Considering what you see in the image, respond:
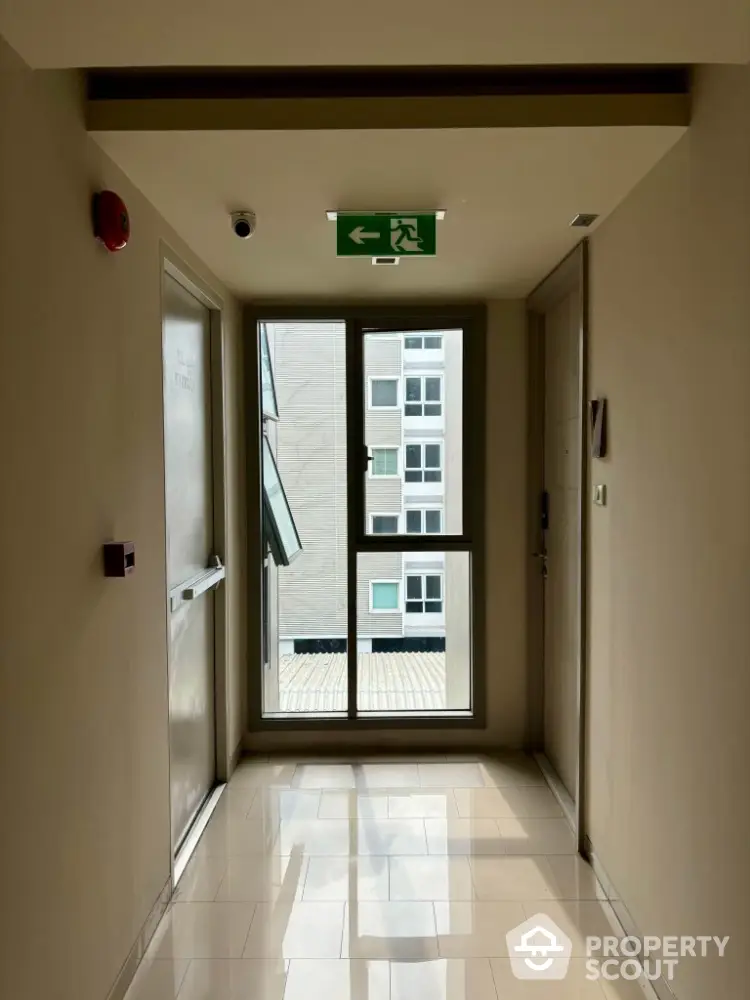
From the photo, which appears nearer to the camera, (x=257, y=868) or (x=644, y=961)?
(x=644, y=961)

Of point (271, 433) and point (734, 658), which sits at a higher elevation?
point (271, 433)

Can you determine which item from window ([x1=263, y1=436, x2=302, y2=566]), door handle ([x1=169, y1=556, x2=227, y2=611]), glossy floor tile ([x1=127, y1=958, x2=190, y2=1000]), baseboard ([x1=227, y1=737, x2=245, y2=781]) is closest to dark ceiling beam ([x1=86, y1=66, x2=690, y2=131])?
door handle ([x1=169, y1=556, x2=227, y2=611])

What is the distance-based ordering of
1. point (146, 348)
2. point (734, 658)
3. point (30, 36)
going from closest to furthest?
point (30, 36) < point (734, 658) < point (146, 348)

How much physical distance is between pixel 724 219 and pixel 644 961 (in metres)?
2.06

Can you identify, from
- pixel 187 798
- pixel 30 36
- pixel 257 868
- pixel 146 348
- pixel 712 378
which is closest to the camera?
pixel 30 36

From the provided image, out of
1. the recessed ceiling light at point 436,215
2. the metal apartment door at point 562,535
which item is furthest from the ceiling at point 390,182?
the metal apartment door at point 562,535

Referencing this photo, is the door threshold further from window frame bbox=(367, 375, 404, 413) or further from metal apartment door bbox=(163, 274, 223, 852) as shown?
window frame bbox=(367, 375, 404, 413)

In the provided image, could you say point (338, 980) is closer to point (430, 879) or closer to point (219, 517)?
point (430, 879)

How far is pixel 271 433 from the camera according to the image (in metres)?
3.85

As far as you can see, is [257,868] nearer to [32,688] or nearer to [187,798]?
[187,798]

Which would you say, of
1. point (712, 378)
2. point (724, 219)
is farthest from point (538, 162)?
point (712, 378)

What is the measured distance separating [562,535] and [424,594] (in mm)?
925

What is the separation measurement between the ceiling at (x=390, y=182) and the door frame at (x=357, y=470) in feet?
2.16

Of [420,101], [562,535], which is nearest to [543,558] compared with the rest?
[562,535]
